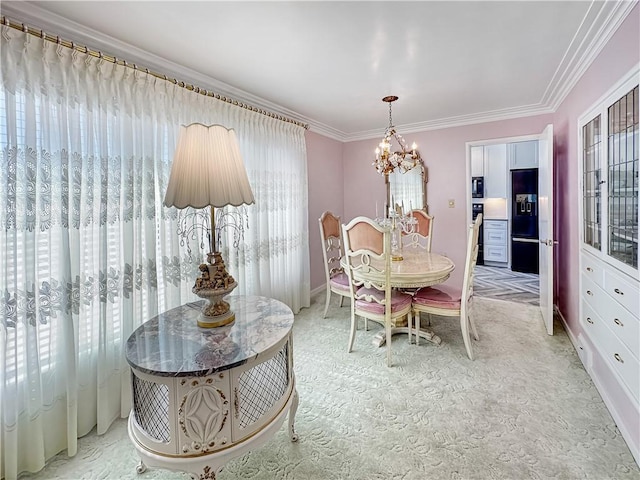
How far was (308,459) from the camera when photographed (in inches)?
63.0

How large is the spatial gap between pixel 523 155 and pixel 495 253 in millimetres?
1927

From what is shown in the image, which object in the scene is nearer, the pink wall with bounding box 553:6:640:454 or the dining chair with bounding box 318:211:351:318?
the pink wall with bounding box 553:6:640:454

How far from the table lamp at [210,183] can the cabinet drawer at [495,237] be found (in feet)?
19.8

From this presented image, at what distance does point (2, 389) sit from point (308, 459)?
1.53m

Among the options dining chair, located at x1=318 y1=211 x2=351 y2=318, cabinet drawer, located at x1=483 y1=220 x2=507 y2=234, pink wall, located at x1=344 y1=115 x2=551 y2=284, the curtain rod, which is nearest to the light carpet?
dining chair, located at x1=318 y1=211 x2=351 y2=318

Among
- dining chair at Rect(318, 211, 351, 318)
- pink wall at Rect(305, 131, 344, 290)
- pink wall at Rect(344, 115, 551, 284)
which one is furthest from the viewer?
pink wall at Rect(305, 131, 344, 290)

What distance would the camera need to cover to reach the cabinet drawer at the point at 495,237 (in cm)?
605

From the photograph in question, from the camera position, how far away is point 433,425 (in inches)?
71.7

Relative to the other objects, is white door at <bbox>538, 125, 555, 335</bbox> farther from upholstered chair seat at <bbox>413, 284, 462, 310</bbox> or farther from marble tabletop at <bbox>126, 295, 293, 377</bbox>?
marble tabletop at <bbox>126, 295, 293, 377</bbox>

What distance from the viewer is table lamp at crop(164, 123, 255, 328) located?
1327mm

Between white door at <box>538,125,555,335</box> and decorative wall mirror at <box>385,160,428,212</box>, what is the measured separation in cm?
145

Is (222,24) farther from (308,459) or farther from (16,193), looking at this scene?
(308,459)

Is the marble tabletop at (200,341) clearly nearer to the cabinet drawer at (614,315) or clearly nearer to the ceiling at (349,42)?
the ceiling at (349,42)

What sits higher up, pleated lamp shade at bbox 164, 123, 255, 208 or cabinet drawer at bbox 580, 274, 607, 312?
pleated lamp shade at bbox 164, 123, 255, 208
